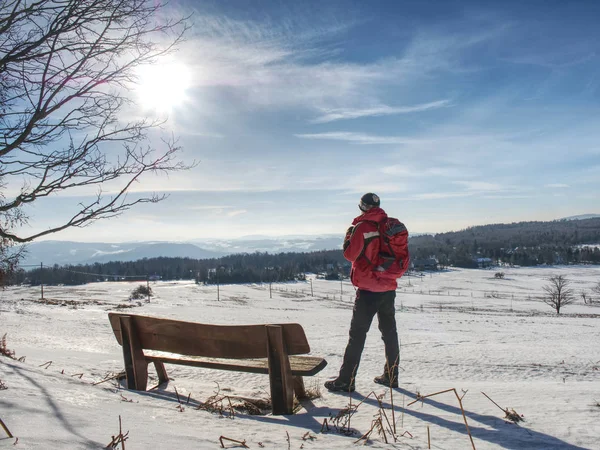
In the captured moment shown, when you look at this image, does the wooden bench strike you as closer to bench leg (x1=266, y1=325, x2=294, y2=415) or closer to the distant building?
bench leg (x1=266, y1=325, x2=294, y2=415)

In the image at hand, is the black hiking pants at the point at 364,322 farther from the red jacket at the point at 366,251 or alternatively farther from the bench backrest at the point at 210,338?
the bench backrest at the point at 210,338

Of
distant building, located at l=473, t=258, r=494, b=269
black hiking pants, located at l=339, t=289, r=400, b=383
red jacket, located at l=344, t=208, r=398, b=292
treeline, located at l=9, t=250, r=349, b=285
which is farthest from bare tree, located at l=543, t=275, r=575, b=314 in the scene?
distant building, located at l=473, t=258, r=494, b=269

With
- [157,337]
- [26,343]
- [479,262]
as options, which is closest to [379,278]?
[157,337]

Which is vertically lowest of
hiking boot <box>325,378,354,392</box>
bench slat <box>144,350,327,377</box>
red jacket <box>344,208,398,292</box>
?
hiking boot <box>325,378,354,392</box>

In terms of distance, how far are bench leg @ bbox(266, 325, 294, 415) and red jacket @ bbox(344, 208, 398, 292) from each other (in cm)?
135

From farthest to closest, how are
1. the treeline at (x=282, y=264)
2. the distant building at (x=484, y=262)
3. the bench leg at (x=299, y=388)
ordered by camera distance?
the distant building at (x=484, y=262)
the treeline at (x=282, y=264)
the bench leg at (x=299, y=388)

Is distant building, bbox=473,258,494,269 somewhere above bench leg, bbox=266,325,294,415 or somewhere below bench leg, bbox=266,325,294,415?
below

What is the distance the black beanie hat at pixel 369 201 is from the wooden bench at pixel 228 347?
1.75 metres

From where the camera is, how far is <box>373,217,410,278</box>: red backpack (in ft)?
14.9

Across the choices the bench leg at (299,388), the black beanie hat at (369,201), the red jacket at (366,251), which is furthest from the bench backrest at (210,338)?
the black beanie hat at (369,201)

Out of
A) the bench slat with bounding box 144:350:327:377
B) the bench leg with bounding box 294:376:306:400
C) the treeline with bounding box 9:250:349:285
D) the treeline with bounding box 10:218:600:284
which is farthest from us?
the treeline with bounding box 10:218:600:284

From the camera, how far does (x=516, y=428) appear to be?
296 cm

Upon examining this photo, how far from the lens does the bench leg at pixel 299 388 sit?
407 cm

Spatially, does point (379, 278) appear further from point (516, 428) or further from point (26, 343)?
point (26, 343)
